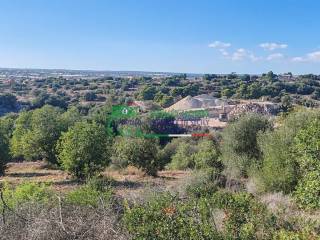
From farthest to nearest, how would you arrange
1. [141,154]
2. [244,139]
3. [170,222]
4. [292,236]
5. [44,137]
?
[44,137] < [141,154] < [244,139] < [170,222] < [292,236]

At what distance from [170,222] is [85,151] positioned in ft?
49.1

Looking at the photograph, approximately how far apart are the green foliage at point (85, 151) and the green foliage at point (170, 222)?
13.9 meters

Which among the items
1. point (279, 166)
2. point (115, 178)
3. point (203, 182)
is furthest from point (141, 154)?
point (279, 166)

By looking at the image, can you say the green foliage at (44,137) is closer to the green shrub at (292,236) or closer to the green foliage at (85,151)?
the green foliage at (85,151)

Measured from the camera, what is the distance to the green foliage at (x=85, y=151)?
68.4ft

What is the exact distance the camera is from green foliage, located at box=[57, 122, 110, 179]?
20844 mm

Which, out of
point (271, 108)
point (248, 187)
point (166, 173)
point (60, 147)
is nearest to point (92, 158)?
point (60, 147)

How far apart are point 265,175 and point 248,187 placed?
Answer: 1.11 m

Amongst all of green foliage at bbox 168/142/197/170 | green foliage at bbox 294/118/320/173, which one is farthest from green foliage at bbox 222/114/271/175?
green foliage at bbox 294/118/320/173

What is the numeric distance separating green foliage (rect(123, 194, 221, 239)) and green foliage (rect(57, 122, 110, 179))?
13.9m

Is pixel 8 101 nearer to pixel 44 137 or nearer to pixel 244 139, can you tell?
pixel 44 137

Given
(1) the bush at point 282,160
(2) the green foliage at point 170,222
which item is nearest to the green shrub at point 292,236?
(2) the green foliage at point 170,222

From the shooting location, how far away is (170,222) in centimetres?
642

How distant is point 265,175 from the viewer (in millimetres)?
16469
